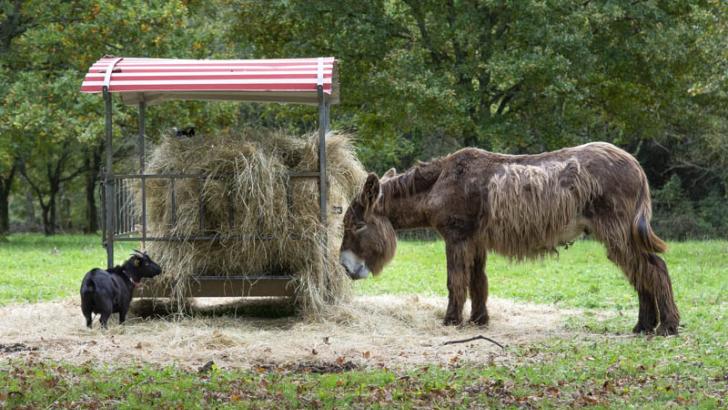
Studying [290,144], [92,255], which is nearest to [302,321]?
[290,144]

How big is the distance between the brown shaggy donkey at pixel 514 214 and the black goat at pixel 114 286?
205cm

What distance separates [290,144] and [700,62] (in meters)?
15.4

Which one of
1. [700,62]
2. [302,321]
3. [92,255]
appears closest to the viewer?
[302,321]

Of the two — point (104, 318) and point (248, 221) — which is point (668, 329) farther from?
point (104, 318)

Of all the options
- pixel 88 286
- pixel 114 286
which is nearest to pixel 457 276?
pixel 114 286

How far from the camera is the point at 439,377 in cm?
632

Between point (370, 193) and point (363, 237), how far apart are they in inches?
18.7

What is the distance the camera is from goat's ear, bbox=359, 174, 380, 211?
29.5 feet

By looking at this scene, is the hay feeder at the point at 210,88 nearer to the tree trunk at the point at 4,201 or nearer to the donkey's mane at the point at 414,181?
the donkey's mane at the point at 414,181

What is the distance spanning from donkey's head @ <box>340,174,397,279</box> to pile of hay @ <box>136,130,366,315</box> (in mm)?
183

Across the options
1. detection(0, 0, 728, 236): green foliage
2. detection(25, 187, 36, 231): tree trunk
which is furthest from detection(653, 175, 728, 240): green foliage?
detection(25, 187, 36, 231): tree trunk

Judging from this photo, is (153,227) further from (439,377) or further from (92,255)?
(92,255)

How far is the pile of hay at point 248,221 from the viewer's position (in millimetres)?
8875

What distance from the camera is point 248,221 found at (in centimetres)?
886
